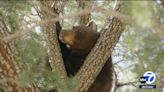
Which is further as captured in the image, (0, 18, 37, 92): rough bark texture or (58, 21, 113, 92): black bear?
(58, 21, 113, 92): black bear

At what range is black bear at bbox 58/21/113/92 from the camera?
8.48 feet

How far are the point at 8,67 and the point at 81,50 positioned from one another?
88 cm

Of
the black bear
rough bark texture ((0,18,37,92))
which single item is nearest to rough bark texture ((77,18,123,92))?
rough bark texture ((0,18,37,92))

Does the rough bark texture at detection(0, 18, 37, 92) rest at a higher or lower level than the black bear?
higher

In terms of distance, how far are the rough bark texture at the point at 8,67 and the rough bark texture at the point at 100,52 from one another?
0.38 metres

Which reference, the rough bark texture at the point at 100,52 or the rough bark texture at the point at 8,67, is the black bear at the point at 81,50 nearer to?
the rough bark texture at the point at 100,52

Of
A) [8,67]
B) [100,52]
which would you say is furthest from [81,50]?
[8,67]

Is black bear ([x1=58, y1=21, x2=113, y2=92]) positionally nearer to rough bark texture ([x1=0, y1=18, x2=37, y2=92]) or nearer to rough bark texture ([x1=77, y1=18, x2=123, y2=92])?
rough bark texture ([x1=77, y1=18, x2=123, y2=92])

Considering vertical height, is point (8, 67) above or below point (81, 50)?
above

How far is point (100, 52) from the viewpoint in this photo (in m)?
1.99

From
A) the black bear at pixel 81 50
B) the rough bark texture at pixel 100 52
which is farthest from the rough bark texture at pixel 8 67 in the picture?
the black bear at pixel 81 50

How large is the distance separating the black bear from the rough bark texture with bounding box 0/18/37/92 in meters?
0.58

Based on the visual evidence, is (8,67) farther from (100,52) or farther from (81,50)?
(81,50)

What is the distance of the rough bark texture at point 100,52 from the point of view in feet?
6.28
